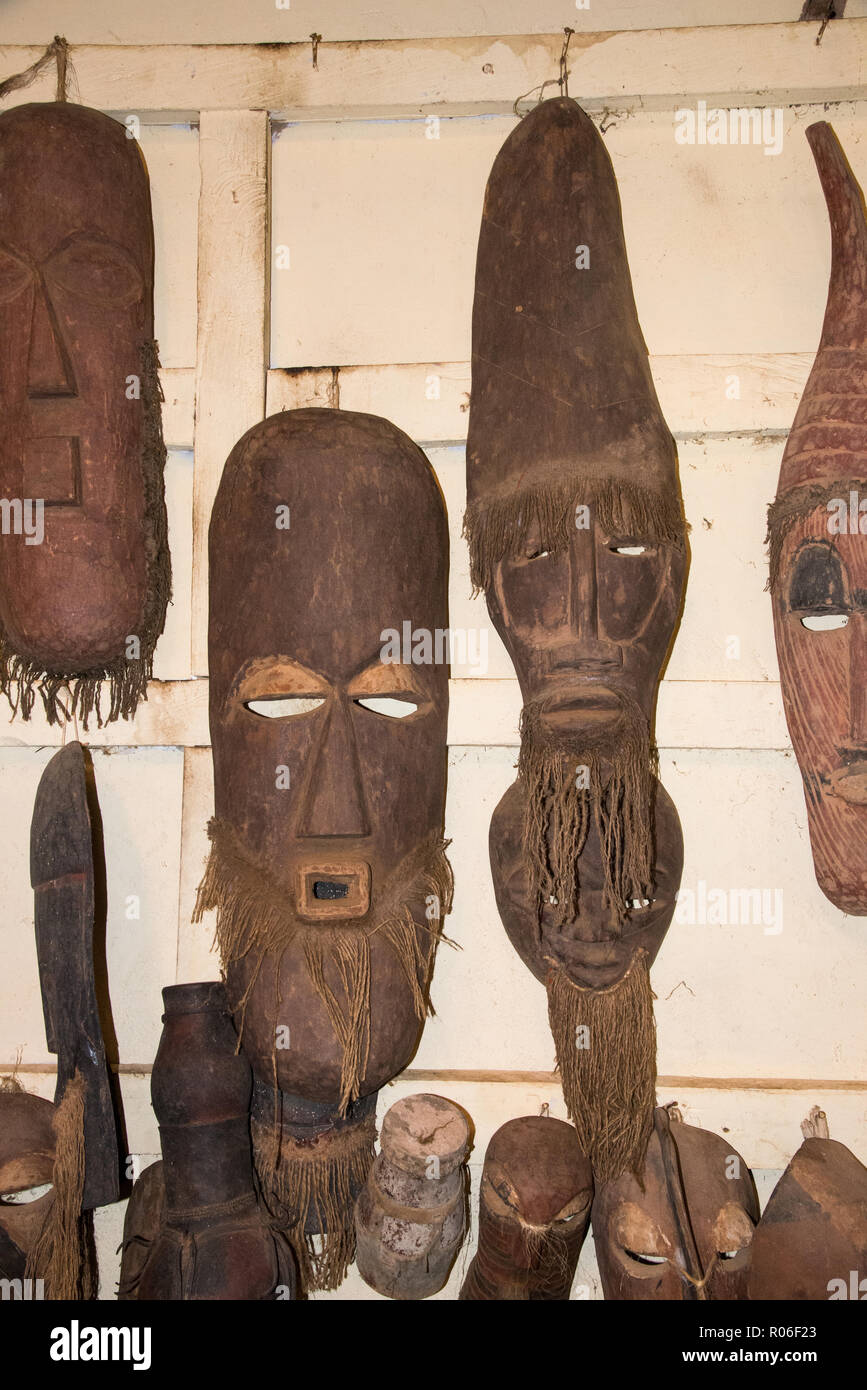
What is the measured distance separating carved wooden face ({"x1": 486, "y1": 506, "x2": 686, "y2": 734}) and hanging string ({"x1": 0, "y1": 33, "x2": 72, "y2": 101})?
134cm

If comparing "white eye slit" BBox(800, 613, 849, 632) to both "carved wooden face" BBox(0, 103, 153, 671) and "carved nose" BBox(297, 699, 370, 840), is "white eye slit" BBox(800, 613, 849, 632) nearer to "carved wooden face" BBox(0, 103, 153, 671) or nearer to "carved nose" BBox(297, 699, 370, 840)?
"carved nose" BBox(297, 699, 370, 840)

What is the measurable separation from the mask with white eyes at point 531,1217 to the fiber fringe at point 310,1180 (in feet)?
0.74

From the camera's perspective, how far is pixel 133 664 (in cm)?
174

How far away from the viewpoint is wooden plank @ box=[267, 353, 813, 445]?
1.75 meters

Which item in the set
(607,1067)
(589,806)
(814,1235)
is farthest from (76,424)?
(814,1235)

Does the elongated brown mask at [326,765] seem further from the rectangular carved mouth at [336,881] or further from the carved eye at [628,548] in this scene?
the carved eye at [628,548]

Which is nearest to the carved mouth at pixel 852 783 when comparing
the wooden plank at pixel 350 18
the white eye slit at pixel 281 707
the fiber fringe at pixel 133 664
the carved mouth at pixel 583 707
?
the carved mouth at pixel 583 707

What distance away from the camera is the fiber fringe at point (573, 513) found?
1.55m

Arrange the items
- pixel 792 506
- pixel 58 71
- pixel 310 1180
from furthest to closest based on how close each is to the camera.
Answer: pixel 58 71 → pixel 792 506 → pixel 310 1180

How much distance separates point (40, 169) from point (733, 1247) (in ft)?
7.24

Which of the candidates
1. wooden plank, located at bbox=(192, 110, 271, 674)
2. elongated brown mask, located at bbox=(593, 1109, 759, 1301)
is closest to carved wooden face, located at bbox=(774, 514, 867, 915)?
elongated brown mask, located at bbox=(593, 1109, 759, 1301)

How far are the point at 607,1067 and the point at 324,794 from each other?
649 millimetres

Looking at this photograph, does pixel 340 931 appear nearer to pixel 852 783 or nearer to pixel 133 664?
pixel 133 664

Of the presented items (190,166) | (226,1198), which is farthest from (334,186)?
(226,1198)
